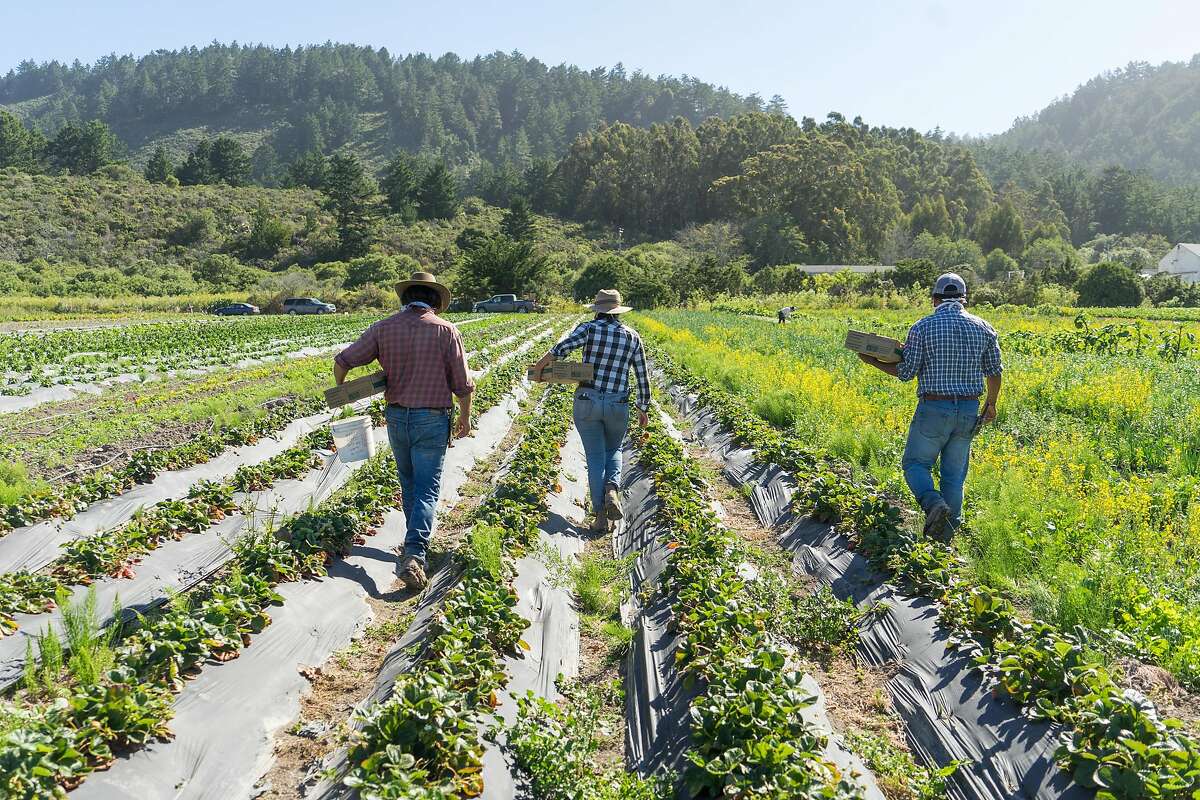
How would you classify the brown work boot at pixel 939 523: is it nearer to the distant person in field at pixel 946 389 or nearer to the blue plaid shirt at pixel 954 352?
the distant person in field at pixel 946 389

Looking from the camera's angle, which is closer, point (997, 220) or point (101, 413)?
point (101, 413)

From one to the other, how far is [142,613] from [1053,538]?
6766 mm

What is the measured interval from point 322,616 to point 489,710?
2027mm

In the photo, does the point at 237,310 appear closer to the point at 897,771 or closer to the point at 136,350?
the point at 136,350

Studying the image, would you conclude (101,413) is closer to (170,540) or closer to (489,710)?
(170,540)

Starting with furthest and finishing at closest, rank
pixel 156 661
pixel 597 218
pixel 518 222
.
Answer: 1. pixel 597 218
2. pixel 518 222
3. pixel 156 661

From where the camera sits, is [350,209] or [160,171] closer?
[350,209]

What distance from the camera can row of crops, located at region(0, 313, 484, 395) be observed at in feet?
55.3

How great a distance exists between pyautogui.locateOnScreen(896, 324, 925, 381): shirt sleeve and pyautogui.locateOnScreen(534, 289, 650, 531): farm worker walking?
7.59 feet

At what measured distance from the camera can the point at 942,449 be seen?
21.4 feet

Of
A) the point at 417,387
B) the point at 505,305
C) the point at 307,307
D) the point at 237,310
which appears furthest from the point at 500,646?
the point at 237,310

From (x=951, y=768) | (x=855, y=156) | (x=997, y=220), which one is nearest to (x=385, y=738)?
(x=951, y=768)

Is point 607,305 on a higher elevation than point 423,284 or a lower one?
lower

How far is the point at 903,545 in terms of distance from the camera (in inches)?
232
